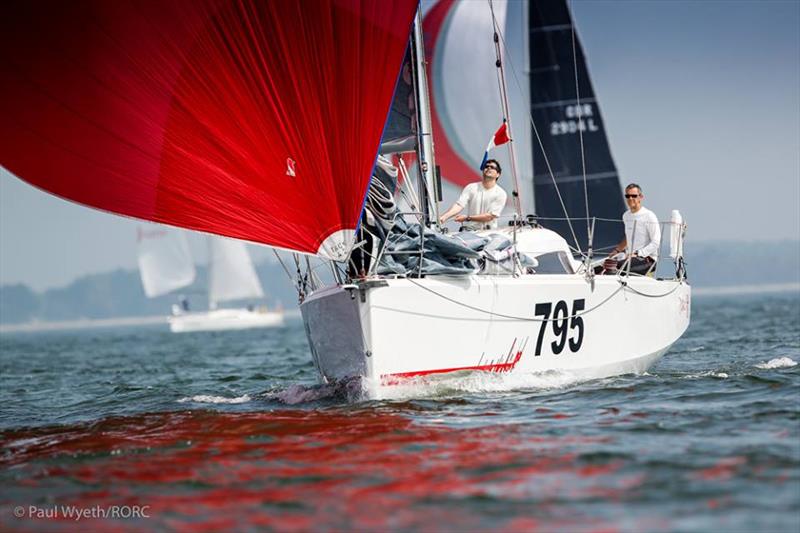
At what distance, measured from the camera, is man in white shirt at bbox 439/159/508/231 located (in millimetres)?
10086

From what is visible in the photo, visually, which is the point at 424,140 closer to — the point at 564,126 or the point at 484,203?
the point at 484,203

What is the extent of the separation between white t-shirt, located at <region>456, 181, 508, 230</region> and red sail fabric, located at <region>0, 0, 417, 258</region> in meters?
2.58

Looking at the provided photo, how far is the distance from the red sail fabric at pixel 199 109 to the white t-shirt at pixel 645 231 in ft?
13.9

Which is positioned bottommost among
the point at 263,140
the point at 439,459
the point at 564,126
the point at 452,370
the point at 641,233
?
the point at 439,459

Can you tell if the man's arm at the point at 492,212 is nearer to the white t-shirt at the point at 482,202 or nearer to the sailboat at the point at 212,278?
the white t-shirt at the point at 482,202

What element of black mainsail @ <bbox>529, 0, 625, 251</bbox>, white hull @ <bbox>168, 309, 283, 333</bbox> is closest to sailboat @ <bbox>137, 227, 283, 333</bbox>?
white hull @ <bbox>168, 309, 283, 333</bbox>

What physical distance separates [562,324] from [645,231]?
2313 millimetres

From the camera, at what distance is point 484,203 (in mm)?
10219

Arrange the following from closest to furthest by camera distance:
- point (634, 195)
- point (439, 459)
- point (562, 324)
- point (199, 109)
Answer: point (439, 459), point (199, 109), point (562, 324), point (634, 195)

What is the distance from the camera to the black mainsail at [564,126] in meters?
17.1

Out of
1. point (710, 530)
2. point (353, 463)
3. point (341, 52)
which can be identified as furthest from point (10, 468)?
point (710, 530)

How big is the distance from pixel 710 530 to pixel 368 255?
14.3 ft

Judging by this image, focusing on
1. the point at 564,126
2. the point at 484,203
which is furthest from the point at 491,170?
the point at 564,126

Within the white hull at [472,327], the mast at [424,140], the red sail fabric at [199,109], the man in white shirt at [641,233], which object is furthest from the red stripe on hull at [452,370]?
the man in white shirt at [641,233]
